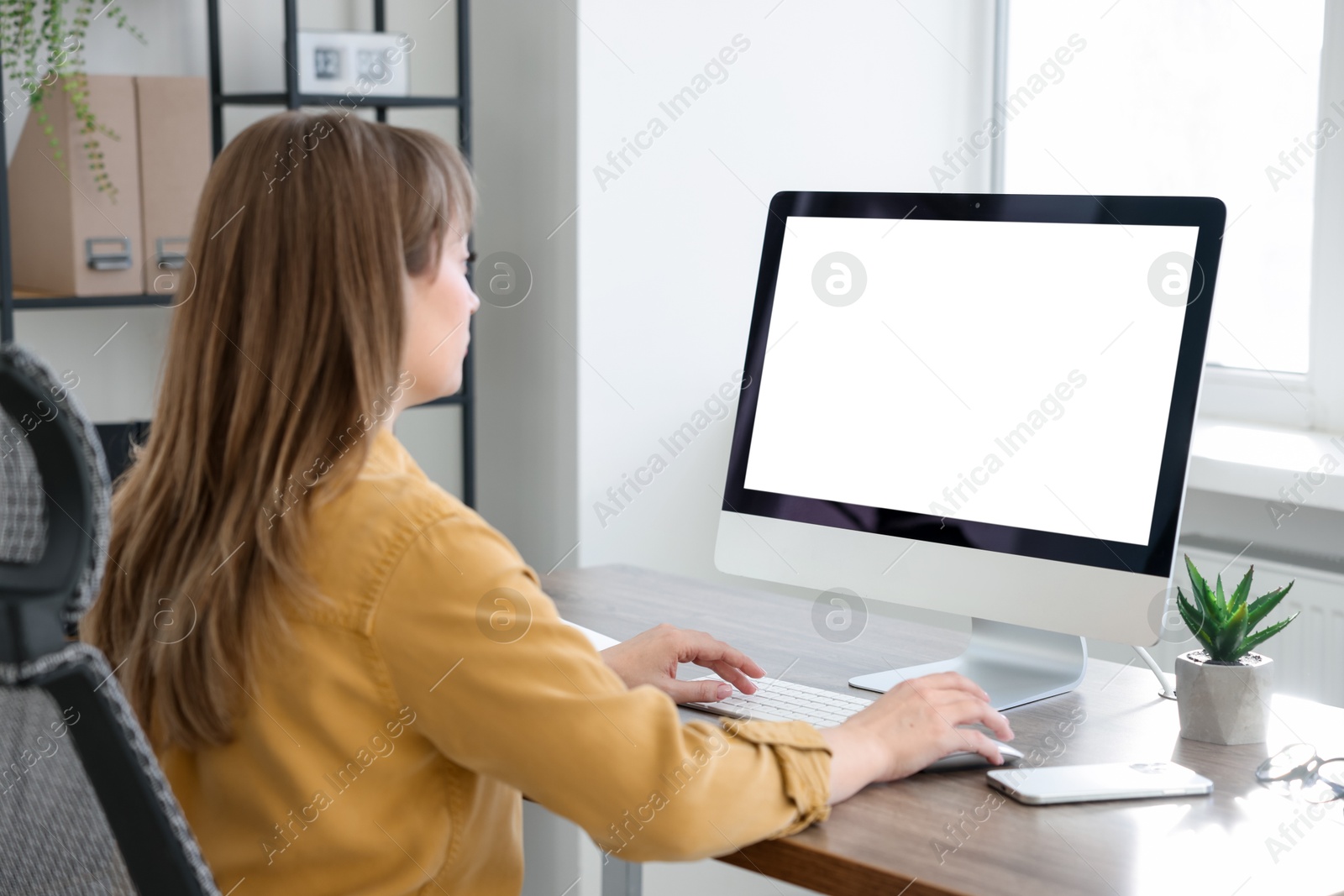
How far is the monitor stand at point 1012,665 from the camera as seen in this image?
4.40 ft

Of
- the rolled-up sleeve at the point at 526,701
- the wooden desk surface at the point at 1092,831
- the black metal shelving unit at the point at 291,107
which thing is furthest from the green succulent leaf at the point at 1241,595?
the black metal shelving unit at the point at 291,107

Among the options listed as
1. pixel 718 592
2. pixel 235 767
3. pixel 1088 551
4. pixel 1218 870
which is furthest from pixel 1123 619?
pixel 235 767

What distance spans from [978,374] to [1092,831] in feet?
1.57

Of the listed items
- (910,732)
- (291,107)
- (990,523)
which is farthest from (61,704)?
(291,107)

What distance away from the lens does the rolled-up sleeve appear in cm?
88

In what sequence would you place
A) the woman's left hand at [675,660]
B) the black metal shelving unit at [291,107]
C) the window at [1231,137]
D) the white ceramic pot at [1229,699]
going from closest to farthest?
the white ceramic pot at [1229,699]
the woman's left hand at [675,660]
the black metal shelving unit at [291,107]
the window at [1231,137]

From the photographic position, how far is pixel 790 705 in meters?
1.26

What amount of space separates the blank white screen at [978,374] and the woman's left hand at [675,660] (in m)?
0.21

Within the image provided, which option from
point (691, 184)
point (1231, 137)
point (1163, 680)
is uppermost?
point (1231, 137)

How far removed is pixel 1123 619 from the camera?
1.21 metres

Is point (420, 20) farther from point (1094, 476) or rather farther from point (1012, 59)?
point (1094, 476)

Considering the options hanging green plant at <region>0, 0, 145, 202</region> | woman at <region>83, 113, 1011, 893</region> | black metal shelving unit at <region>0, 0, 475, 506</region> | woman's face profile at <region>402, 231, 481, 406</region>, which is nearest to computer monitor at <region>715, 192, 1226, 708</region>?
woman at <region>83, 113, 1011, 893</region>

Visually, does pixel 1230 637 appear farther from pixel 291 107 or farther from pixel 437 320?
pixel 291 107

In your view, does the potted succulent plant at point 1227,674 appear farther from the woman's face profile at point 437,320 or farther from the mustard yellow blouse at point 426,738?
the woman's face profile at point 437,320
